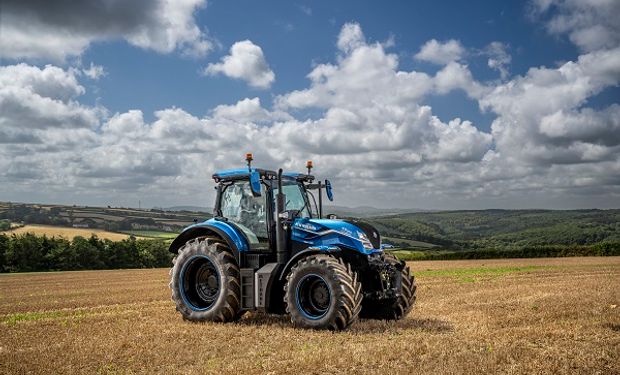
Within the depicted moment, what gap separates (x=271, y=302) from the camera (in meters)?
10.8

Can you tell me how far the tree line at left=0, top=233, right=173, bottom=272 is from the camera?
53406 mm

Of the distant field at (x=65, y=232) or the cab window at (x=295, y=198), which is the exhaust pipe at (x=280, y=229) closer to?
the cab window at (x=295, y=198)

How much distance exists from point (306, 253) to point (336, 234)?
0.66m

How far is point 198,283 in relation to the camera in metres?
12.0

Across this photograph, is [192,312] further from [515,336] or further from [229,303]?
[515,336]

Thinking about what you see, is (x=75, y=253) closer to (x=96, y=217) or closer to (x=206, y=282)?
(x=96, y=217)

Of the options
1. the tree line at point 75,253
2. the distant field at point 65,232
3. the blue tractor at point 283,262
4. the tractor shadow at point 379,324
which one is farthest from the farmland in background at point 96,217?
the tractor shadow at point 379,324

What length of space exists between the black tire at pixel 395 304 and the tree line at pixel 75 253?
46.3 meters

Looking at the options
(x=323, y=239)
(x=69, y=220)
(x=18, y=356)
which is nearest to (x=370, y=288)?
(x=323, y=239)

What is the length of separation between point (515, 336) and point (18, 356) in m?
7.59

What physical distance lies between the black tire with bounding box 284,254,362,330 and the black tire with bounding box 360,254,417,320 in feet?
4.37

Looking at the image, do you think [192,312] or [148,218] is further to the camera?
[148,218]

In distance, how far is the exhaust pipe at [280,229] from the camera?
10.8m

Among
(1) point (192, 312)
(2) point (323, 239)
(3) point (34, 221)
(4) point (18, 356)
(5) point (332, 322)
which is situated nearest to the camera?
(4) point (18, 356)
